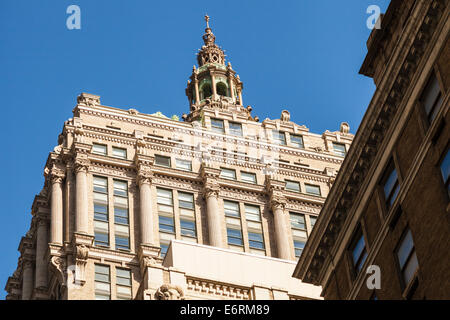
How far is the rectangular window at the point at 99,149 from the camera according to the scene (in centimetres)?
10088

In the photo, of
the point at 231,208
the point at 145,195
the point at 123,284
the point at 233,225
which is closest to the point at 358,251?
the point at 123,284

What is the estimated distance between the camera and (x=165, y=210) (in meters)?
97.6

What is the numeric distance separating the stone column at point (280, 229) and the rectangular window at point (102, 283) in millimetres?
15100

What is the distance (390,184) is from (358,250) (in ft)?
11.2

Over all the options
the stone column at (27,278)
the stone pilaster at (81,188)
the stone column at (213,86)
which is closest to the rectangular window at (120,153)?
the stone pilaster at (81,188)

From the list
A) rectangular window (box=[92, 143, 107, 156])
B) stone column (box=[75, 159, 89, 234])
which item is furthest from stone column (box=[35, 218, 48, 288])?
rectangular window (box=[92, 143, 107, 156])

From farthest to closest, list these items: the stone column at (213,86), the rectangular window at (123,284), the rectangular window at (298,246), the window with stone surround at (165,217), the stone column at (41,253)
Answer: the stone column at (213,86)
the rectangular window at (298,246)
the window with stone surround at (165,217)
the stone column at (41,253)
the rectangular window at (123,284)

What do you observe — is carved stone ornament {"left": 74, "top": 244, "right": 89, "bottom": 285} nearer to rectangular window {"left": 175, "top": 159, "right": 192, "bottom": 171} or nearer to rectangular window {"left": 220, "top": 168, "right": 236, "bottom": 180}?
rectangular window {"left": 175, "top": 159, "right": 192, "bottom": 171}

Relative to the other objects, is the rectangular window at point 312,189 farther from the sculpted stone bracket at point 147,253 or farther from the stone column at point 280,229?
the sculpted stone bracket at point 147,253

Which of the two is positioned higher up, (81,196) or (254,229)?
(81,196)

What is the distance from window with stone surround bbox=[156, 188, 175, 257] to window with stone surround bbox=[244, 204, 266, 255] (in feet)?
21.0

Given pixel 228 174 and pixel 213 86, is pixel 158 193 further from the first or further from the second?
pixel 213 86

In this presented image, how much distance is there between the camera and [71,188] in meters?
96.9

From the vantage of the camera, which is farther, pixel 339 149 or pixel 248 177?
pixel 339 149
